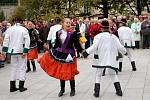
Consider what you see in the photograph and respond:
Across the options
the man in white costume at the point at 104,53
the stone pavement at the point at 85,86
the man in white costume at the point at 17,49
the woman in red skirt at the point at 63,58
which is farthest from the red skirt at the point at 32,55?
the man in white costume at the point at 104,53

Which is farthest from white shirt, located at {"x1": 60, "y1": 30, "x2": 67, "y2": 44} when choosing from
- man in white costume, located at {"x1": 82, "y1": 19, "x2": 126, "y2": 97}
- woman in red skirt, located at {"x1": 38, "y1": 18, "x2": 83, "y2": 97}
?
man in white costume, located at {"x1": 82, "y1": 19, "x2": 126, "y2": 97}

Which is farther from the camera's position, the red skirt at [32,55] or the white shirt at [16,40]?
the red skirt at [32,55]

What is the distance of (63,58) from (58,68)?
253mm

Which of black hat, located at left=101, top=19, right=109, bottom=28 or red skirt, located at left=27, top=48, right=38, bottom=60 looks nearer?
black hat, located at left=101, top=19, right=109, bottom=28

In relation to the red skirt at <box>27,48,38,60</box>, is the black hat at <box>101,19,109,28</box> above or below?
above

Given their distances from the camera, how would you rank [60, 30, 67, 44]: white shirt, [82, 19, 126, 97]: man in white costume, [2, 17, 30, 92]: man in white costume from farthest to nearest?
[2, 17, 30, 92]: man in white costume < [60, 30, 67, 44]: white shirt < [82, 19, 126, 97]: man in white costume

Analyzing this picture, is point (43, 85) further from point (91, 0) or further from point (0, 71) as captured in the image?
point (91, 0)

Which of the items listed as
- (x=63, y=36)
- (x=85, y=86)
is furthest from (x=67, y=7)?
(x=63, y=36)

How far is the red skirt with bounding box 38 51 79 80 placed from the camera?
10469 millimetres

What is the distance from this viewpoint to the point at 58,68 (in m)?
10.5

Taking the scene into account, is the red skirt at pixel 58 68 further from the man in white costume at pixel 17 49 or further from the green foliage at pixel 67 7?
the green foliage at pixel 67 7

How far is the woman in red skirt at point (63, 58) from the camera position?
10.5 metres

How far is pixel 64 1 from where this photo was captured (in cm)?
3803

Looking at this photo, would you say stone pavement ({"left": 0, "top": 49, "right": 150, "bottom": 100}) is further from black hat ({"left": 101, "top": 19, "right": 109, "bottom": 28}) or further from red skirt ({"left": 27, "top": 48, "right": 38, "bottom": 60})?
black hat ({"left": 101, "top": 19, "right": 109, "bottom": 28})
